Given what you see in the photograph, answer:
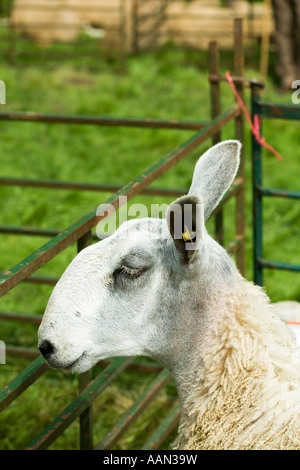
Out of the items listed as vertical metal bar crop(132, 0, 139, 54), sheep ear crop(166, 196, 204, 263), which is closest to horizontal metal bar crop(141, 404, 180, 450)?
sheep ear crop(166, 196, 204, 263)

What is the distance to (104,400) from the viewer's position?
405 cm

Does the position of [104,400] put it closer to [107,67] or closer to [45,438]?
[45,438]

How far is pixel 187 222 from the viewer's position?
217 cm

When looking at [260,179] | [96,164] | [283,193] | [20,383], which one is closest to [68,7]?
[96,164]

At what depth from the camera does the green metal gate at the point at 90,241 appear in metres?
2.42

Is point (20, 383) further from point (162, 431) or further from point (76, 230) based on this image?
point (162, 431)

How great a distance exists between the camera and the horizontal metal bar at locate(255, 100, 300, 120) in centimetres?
371

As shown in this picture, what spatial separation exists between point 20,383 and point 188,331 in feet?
1.74

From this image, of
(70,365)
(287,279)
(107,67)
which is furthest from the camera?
(107,67)

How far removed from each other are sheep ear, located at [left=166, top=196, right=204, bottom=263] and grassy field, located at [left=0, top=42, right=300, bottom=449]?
177cm

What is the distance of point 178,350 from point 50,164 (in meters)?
4.62

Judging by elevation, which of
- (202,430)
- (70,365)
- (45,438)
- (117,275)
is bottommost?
(45,438)

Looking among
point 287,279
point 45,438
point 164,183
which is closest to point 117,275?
point 45,438
